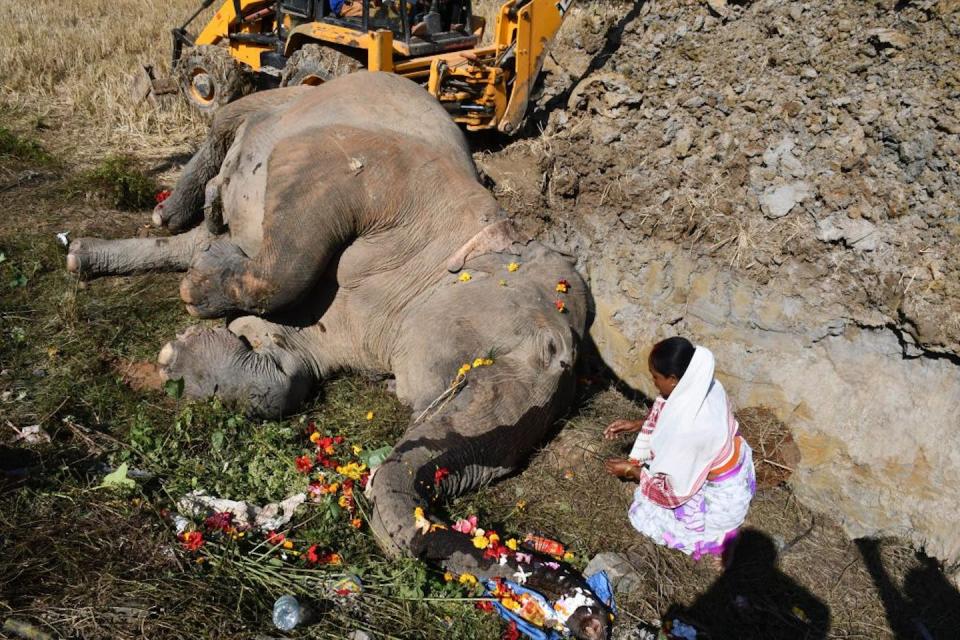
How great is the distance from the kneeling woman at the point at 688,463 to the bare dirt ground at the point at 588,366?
0.54 feet

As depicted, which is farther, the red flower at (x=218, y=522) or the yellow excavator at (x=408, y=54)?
the yellow excavator at (x=408, y=54)

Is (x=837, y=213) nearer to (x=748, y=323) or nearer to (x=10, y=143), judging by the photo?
(x=748, y=323)

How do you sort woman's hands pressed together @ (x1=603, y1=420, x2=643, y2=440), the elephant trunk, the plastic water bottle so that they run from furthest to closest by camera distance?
woman's hands pressed together @ (x1=603, y1=420, x2=643, y2=440) < the elephant trunk < the plastic water bottle

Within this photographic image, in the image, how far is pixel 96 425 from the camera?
3.95 m

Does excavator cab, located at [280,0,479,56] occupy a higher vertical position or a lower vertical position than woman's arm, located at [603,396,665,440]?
higher

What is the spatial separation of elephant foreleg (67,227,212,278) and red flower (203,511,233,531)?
2.75 metres

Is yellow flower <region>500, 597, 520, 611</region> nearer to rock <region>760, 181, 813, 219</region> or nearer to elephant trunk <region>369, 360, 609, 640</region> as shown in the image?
elephant trunk <region>369, 360, 609, 640</region>

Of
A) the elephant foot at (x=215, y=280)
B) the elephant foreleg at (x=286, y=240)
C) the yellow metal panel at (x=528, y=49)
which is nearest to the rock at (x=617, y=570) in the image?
Answer: the elephant foreleg at (x=286, y=240)

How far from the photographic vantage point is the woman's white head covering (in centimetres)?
342

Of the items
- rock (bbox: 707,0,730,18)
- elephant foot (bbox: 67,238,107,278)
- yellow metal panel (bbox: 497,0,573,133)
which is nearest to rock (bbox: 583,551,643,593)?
elephant foot (bbox: 67,238,107,278)

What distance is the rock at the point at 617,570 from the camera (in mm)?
3471

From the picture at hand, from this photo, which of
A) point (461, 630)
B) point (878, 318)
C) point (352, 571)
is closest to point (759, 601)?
point (461, 630)

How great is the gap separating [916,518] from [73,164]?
27.1 feet

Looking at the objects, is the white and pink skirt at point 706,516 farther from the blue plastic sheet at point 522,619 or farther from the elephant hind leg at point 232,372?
the elephant hind leg at point 232,372
